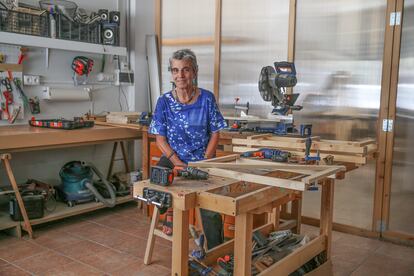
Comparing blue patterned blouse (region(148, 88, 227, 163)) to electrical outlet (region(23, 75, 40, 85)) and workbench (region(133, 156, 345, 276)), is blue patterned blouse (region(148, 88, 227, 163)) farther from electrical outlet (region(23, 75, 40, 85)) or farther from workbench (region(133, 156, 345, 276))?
electrical outlet (region(23, 75, 40, 85))

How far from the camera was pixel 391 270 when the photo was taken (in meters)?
2.75

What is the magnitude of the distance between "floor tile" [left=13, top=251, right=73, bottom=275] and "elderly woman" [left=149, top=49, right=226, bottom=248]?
79 cm

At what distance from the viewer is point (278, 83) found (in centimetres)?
272

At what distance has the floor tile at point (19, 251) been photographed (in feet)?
9.29

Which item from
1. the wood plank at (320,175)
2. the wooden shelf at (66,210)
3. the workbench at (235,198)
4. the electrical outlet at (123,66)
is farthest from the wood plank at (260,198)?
the electrical outlet at (123,66)

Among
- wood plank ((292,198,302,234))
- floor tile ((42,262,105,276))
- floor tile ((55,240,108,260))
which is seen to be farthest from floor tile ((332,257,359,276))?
floor tile ((55,240,108,260))

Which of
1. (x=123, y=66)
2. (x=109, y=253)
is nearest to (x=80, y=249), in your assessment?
(x=109, y=253)

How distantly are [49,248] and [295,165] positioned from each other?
2.03 metres

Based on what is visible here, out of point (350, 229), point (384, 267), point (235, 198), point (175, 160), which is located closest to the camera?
point (235, 198)

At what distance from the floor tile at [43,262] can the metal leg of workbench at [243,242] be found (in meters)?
1.57

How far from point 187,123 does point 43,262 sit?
1366mm

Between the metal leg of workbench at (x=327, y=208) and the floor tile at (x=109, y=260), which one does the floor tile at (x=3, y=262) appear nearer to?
the floor tile at (x=109, y=260)

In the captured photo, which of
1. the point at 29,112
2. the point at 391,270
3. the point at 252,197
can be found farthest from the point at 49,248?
the point at 391,270

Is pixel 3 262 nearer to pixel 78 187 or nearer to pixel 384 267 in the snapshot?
pixel 78 187
